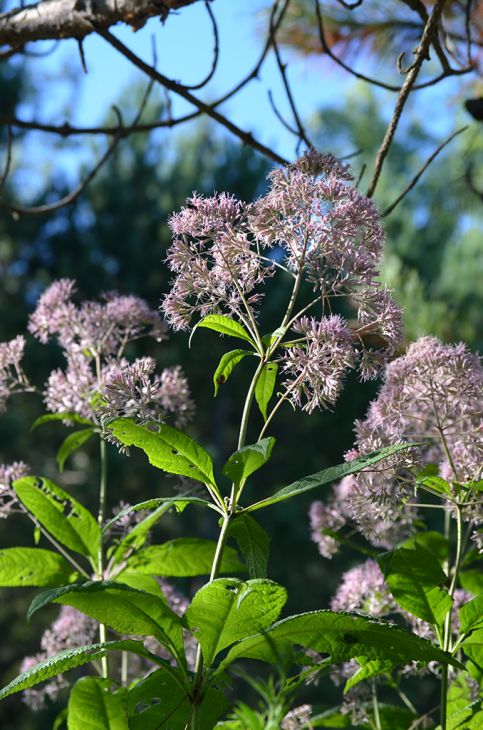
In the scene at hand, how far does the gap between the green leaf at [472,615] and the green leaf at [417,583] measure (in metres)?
0.02

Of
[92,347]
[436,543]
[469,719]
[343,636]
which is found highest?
[92,347]

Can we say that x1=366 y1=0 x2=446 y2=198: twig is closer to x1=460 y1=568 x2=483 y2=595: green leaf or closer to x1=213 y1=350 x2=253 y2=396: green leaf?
x1=213 y1=350 x2=253 y2=396: green leaf

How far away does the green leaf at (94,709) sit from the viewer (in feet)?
2.80

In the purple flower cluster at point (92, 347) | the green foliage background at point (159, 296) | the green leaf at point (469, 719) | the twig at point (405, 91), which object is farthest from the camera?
the green foliage background at point (159, 296)

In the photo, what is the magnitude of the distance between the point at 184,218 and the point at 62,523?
48cm

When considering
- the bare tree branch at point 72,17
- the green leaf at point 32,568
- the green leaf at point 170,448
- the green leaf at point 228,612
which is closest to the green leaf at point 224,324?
the green leaf at point 170,448

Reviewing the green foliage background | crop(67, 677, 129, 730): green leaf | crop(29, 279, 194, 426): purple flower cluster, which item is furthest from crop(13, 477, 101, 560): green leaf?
the green foliage background

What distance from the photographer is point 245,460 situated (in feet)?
2.73

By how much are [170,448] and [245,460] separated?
94 mm

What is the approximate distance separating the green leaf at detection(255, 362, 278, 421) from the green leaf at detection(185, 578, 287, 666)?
204 millimetres

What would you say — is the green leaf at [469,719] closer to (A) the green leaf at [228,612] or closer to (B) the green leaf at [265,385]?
(A) the green leaf at [228,612]

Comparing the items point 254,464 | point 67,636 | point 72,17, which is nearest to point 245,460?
point 254,464

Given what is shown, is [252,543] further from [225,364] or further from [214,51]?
[214,51]

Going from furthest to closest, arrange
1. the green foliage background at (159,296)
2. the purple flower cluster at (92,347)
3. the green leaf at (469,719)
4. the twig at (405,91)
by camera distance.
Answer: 1. the green foliage background at (159,296)
2. the purple flower cluster at (92,347)
3. the twig at (405,91)
4. the green leaf at (469,719)
